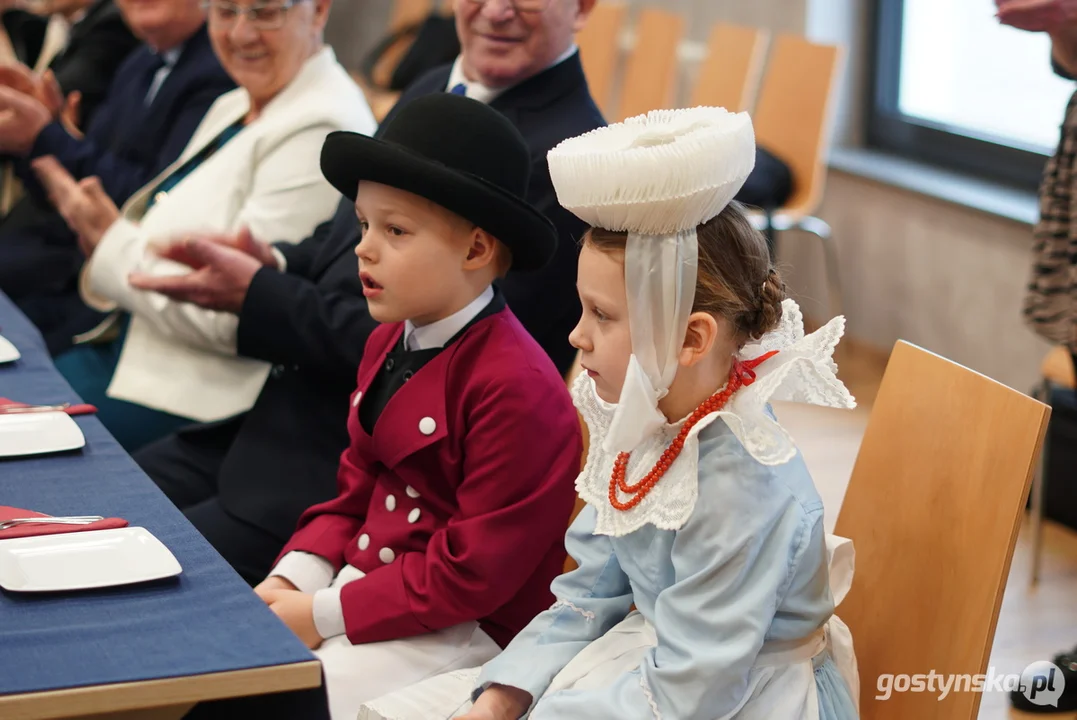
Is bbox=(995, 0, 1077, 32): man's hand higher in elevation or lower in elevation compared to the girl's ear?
lower

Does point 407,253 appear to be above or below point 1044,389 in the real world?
above

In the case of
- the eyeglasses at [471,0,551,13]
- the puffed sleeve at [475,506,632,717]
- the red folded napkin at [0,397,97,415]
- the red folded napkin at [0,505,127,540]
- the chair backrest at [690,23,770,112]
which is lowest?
the chair backrest at [690,23,770,112]

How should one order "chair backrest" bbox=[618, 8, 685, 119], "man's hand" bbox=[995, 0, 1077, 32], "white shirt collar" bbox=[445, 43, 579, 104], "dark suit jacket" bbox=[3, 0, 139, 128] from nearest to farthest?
"white shirt collar" bbox=[445, 43, 579, 104] < "man's hand" bbox=[995, 0, 1077, 32] < "dark suit jacket" bbox=[3, 0, 139, 128] < "chair backrest" bbox=[618, 8, 685, 119]

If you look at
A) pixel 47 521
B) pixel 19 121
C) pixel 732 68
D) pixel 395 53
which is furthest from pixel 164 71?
pixel 395 53

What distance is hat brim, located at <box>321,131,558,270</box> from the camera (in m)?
1.69

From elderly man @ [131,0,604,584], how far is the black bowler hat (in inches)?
13.1

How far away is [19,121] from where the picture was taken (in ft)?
10.6

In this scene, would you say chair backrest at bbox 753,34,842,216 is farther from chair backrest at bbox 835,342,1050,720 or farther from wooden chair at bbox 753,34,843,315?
chair backrest at bbox 835,342,1050,720

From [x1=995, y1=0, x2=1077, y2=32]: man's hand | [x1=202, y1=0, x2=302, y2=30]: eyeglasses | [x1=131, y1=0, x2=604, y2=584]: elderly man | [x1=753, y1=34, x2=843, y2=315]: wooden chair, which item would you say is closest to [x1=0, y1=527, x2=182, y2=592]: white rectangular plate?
[x1=131, y1=0, x2=604, y2=584]: elderly man

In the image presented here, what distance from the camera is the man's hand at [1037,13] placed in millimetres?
2439

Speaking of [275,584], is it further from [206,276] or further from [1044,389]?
[1044,389]

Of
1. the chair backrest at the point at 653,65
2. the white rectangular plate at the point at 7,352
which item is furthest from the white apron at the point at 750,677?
the chair backrest at the point at 653,65

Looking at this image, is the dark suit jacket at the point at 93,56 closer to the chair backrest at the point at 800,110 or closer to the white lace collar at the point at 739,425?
the chair backrest at the point at 800,110

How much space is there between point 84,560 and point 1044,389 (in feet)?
8.08
